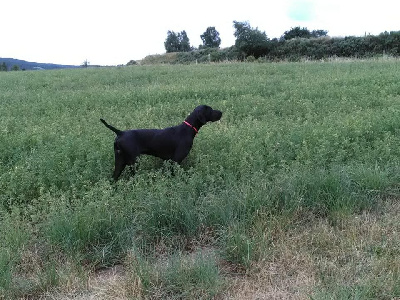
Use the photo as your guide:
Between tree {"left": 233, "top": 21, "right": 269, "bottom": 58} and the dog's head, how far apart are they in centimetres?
3383

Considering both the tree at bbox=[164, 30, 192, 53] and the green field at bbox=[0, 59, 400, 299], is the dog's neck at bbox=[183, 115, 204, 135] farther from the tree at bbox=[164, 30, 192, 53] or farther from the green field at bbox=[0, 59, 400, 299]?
the tree at bbox=[164, 30, 192, 53]

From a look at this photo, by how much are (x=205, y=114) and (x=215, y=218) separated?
91.7 inches

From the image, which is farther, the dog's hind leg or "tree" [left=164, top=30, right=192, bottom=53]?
"tree" [left=164, top=30, right=192, bottom=53]

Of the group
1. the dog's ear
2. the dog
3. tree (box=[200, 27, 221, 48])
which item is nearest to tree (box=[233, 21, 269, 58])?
the dog's ear

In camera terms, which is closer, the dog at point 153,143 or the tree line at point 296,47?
the dog at point 153,143

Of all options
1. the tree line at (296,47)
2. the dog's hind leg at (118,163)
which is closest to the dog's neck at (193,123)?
the dog's hind leg at (118,163)

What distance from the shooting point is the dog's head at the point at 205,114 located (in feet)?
18.0

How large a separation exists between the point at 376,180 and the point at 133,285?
290 cm

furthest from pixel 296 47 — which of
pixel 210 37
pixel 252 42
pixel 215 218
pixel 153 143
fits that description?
pixel 210 37

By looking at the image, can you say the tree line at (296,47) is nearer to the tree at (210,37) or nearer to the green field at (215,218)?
the green field at (215,218)

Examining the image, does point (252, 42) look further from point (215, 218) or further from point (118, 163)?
point (215, 218)

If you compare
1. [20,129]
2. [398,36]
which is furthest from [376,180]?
[398,36]

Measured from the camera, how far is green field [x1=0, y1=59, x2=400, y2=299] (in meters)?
2.84

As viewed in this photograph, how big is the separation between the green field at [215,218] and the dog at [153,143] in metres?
0.25
